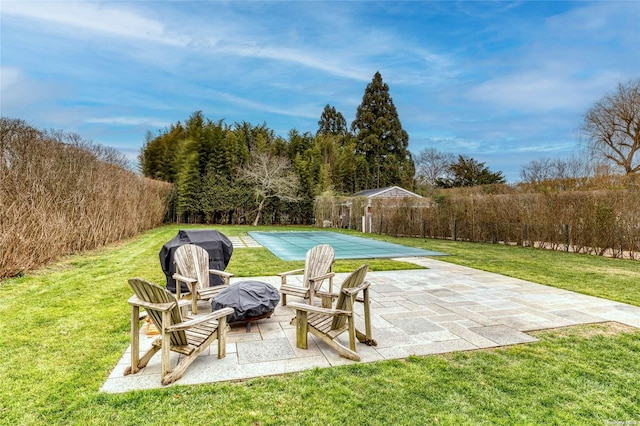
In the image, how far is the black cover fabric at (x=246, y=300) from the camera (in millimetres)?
3254

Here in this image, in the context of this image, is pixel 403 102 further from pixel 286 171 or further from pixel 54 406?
pixel 54 406

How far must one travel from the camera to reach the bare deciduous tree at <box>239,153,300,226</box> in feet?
73.0

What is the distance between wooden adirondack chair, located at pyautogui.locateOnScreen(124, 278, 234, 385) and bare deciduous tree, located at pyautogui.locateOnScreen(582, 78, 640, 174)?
1852 centimetres

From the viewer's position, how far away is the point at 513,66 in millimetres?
12727

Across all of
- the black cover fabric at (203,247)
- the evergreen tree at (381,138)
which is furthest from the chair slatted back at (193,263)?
the evergreen tree at (381,138)

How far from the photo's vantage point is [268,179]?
22.3 m

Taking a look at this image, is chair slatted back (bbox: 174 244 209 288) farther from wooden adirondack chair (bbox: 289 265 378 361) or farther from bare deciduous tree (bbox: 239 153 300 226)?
bare deciduous tree (bbox: 239 153 300 226)

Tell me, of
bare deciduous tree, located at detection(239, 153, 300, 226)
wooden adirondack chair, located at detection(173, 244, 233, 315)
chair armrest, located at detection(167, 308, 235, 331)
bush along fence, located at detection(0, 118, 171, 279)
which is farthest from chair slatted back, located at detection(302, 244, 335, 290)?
bare deciduous tree, located at detection(239, 153, 300, 226)

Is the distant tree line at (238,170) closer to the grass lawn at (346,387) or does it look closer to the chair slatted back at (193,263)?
the chair slatted back at (193,263)

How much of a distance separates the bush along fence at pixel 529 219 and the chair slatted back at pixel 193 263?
10.6m

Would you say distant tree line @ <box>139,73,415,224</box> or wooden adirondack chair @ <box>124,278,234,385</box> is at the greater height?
distant tree line @ <box>139,73,415,224</box>

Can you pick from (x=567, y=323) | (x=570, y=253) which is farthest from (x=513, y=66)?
(x=567, y=323)

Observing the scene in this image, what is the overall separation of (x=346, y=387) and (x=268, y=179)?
810 inches

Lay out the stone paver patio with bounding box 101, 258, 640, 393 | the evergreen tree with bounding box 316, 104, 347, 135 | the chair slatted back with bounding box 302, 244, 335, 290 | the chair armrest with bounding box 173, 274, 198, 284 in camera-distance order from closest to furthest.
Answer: the stone paver patio with bounding box 101, 258, 640, 393
the chair armrest with bounding box 173, 274, 198, 284
the chair slatted back with bounding box 302, 244, 335, 290
the evergreen tree with bounding box 316, 104, 347, 135
